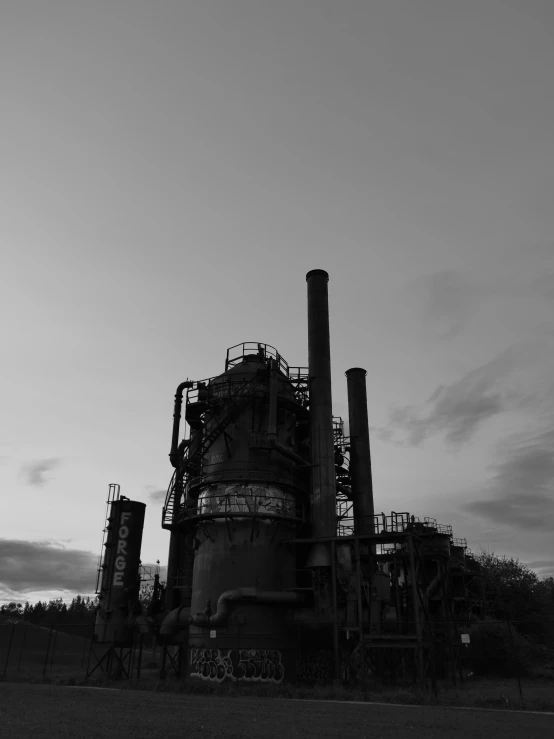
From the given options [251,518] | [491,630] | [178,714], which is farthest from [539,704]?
[491,630]

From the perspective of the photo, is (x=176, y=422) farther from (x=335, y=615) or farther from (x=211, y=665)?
(x=335, y=615)

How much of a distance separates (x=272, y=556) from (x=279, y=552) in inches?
Result: 24.8

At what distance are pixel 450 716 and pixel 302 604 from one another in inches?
679

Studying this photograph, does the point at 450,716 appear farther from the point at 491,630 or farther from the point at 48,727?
the point at 491,630

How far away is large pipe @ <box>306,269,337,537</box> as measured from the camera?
126 feet

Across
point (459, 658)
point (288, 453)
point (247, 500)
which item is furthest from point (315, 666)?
point (288, 453)

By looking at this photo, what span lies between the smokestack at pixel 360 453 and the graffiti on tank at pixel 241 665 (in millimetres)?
13737

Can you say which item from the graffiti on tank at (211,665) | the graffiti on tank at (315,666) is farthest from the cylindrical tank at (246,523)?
the graffiti on tank at (315,666)

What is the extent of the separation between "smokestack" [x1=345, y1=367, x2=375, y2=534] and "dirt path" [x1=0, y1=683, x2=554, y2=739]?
2253 cm

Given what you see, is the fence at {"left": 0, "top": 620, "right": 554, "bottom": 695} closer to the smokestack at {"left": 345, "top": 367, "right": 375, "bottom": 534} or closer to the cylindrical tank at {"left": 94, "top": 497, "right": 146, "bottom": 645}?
the cylindrical tank at {"left": 94, "top": 497, "right": 146, "bottom": 645}

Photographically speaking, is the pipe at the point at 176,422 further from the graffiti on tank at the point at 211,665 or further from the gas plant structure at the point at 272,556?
the graffiti on tank at the point at 211,665

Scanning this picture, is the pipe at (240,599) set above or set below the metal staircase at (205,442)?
below

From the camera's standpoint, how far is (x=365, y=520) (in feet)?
152

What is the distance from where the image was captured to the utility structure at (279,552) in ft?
113
